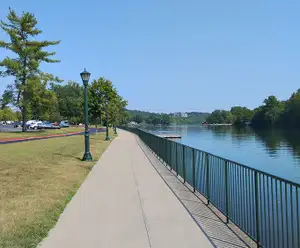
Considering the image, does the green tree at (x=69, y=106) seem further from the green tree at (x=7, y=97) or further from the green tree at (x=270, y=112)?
the green tree at (x=7, y=97)

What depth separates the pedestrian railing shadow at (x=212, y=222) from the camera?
5503 millimetres

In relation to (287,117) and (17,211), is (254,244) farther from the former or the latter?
(287,117)

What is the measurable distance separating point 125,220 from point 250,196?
223 centimetres

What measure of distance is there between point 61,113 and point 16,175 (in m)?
123

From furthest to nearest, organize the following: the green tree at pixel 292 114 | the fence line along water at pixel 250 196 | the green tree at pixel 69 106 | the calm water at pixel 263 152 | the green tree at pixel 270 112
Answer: the green tree at pixel 270 112, the green tree at pixel 292 114, the green tree at pixel 69 106, the calm water at pixel 263 152, the fence line along water at pixel 250 196

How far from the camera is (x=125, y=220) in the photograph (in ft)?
21.9

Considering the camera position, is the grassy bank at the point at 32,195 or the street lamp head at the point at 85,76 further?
the street lamp head at the point at 85,76

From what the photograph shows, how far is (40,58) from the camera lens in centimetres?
4538

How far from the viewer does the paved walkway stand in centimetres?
549

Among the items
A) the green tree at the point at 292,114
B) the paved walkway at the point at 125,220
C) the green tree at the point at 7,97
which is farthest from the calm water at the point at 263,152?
the green tree at the point at 292,114

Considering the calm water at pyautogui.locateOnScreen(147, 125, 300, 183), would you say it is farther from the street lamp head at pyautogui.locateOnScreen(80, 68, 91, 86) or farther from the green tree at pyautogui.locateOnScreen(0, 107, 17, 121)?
the green tree at pyautogui.locateOnScreen(0, 107, 17, 121)

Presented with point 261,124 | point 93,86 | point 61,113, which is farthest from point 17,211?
point 261,124

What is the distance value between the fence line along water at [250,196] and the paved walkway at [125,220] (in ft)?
2.62

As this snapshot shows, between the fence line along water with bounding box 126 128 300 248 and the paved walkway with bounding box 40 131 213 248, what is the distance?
0.80m
